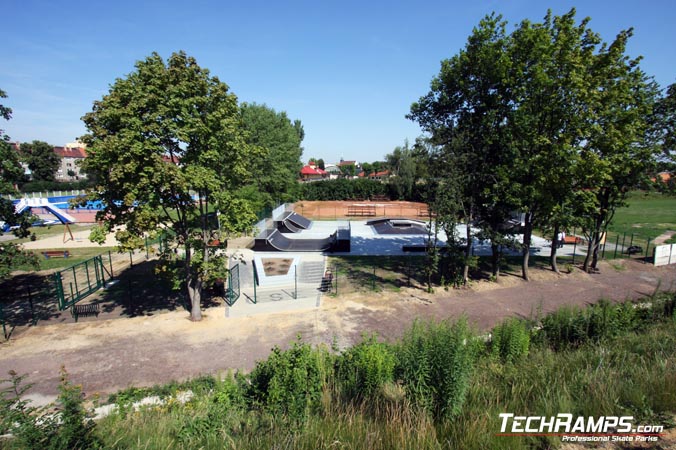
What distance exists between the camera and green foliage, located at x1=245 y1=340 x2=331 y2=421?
5.51m

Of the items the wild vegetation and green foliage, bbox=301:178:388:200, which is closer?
the wild vegetation

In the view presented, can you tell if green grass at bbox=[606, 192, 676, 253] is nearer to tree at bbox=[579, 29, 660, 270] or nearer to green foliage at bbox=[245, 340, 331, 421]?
tree at bbox=[579, 29, 660, 270]

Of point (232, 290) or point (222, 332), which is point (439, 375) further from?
point (232, 290)

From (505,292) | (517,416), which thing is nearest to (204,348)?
Answer: (517,416)

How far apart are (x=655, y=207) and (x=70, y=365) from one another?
71223mm

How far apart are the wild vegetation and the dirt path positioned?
2.70 metres

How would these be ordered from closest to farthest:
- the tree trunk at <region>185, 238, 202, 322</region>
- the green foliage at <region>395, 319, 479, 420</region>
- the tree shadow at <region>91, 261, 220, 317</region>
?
the green foliage at <region>395, 319, 479, 420</region>, the tree trunk at <region>185, 238, 202, 322</region>, the tree shadow at <region>91, 261, 220, 317</region>

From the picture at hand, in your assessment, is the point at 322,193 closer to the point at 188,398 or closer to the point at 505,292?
the point at 505,292

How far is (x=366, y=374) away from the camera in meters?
6.68

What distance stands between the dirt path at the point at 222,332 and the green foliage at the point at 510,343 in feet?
9.70

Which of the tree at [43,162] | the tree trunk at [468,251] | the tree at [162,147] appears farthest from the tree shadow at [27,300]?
the tree at [43,162]

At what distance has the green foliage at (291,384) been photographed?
5506mm

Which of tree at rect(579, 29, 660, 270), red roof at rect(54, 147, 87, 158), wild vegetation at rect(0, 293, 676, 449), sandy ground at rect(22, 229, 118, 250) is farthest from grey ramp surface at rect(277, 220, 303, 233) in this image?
red roof at rect(54, 147, 87, 158)

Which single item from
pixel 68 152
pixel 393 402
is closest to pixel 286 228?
pixel 393 402
